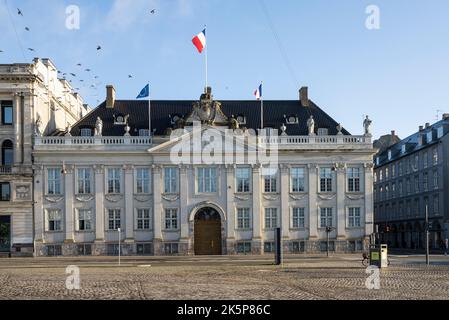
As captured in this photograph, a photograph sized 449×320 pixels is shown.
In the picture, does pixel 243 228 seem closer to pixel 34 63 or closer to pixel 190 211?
pixel 190 211

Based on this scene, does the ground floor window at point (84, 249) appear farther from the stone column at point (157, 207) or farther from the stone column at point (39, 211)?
the stone column at point (157, 207)

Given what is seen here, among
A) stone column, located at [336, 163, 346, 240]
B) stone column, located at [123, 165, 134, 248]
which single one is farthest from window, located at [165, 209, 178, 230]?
stone column, located at [336, 163, 346, 240]

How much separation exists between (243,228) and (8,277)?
117 feet

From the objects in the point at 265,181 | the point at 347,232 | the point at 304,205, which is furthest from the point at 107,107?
the point at 347,232

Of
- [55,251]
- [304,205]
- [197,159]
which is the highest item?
Result: [197,159]

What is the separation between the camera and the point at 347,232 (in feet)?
222

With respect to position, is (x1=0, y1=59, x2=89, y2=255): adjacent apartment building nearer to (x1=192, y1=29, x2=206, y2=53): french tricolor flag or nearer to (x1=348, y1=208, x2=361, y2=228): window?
(x1=192, y1=29, x2=206, y2=53): french tricolor flag

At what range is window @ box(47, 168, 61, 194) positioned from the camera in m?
66.4

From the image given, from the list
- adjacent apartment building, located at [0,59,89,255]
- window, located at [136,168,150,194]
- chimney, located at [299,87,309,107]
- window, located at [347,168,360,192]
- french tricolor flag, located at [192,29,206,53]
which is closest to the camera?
french tricolor flag, located at [192,29,206,53]

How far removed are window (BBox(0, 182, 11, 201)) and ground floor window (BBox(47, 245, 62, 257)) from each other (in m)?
6.30

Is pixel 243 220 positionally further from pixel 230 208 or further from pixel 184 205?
pixel 184 205

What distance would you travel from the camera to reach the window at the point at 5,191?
66562mm

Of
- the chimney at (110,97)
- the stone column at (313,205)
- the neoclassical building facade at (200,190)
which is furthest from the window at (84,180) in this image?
the stone column at (313,205)
